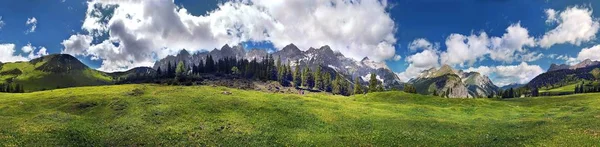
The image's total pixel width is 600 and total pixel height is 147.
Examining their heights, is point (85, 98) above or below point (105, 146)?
above

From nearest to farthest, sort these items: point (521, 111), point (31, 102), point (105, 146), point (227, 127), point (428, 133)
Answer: point (105, 146)
point (428, 133)
point (227, 127)
point (31, 102)
point (521, 111)

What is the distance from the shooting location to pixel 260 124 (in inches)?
1821

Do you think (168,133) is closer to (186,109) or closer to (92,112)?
(186,109)

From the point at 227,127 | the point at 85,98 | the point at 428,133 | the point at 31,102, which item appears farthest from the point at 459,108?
the point at 31,102

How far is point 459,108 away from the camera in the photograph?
6306 cm

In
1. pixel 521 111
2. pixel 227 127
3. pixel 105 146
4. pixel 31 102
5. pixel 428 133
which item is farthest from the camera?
pixel 521 111

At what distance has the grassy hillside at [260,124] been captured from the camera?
3922 cm

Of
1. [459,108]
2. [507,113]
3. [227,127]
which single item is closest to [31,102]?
[227,127]

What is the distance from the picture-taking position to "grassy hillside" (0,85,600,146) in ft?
129

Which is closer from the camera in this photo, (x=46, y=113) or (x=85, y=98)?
A: (x=46, y=113)

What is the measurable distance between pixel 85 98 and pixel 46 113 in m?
11.3

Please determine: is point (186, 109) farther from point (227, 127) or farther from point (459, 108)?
point (459, 108)

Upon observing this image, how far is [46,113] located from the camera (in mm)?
49281

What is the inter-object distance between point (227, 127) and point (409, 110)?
91.0 ft
